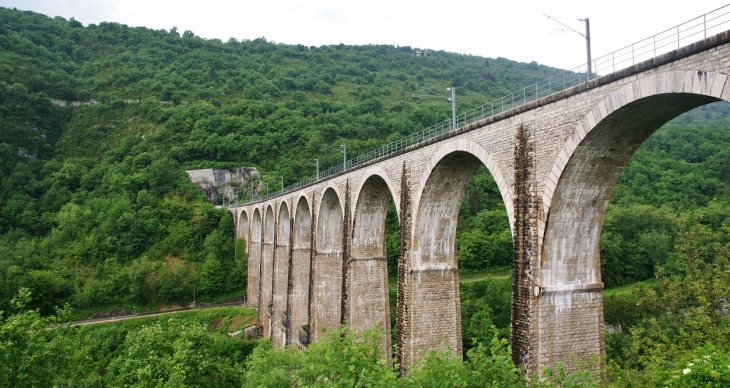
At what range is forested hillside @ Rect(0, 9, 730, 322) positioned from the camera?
4841 cm

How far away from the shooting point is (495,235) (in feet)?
179

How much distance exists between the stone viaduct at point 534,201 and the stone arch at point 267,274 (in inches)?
677

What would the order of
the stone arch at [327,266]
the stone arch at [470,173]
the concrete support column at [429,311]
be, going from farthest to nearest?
the stone arch at [327,266] → the concrete support column at [429,311] → the stone arch at [470,173]

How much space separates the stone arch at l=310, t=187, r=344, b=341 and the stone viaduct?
370 cm

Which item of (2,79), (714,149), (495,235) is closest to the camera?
(495,235)

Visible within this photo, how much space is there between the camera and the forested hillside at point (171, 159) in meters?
48.4

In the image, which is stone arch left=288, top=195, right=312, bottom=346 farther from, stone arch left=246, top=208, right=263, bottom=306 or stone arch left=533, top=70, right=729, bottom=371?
stone arch left=533, top=70, right=729, bottom=371

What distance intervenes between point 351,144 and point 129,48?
7149 centimetres

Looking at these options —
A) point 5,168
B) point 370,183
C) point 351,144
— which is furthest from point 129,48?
point 370,183

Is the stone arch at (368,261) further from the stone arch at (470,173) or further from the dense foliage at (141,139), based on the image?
the dense foliage at (141,139)

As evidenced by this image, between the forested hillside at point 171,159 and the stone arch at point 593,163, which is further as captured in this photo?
the forested hillside at point 171,159

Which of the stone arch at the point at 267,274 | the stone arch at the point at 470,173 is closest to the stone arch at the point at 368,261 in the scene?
the stone arch at the point at 470,173

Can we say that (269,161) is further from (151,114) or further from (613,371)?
(613,371)

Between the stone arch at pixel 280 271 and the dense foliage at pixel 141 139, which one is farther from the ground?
the dense foliage at pixel 141 139
